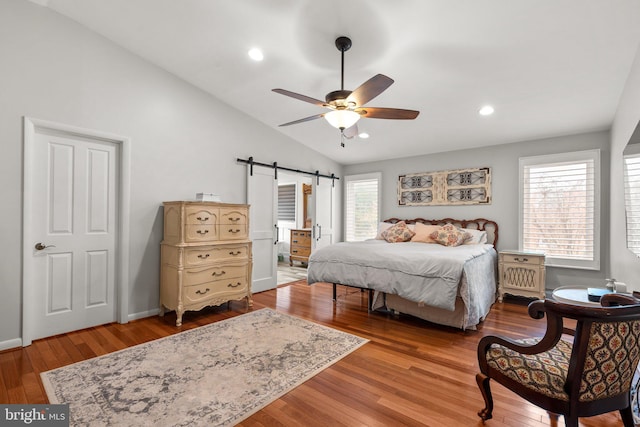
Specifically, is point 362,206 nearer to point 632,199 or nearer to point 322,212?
point 322,212

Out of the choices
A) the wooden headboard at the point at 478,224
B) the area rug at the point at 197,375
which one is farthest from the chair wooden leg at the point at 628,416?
the wooden headboard at the point at 478,224

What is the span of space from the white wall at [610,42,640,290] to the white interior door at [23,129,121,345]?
5139 mm

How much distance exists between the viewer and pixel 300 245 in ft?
24.2

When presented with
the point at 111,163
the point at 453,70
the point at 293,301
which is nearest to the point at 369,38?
the point at 453,70

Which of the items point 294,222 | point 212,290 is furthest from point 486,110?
point 294,222

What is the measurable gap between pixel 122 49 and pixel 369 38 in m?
2.92

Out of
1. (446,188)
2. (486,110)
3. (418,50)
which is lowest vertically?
(446,188)

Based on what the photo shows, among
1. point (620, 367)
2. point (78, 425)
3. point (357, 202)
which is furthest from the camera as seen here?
point (357, 202)

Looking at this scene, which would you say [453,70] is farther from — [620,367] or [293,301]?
[293,301]

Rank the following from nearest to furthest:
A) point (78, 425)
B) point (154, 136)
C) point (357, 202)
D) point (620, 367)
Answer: point (620, 367), point (78, 425), point (154, 136), point (357, 202)

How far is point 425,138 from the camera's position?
508cm

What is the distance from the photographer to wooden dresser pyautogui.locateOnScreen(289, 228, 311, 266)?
23.5 feet

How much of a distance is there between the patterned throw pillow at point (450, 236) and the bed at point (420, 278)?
0.42 ft

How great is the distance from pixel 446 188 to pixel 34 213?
5776 millimetres
